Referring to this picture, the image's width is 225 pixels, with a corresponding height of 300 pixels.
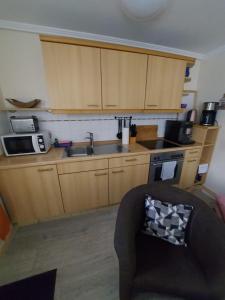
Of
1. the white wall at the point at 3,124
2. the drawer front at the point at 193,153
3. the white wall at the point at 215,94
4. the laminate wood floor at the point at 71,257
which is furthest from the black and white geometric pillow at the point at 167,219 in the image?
the white wall at the point at 3,124

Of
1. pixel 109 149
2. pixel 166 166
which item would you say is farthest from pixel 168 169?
pixel 109 149

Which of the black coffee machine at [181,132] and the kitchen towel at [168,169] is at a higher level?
the black coffee machine at [181,132]

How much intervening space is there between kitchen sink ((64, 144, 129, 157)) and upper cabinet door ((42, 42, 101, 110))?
0.57 metres

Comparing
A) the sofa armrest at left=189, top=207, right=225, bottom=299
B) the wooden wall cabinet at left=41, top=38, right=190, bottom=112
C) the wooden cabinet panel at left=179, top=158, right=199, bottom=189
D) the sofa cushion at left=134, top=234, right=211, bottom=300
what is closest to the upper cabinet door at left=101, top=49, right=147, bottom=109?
the wooden wall cabinet at left=41, top=38, right=190, bottom=112

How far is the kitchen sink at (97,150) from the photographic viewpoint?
1806 millimetres

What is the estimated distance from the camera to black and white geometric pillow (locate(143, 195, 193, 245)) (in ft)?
3.53

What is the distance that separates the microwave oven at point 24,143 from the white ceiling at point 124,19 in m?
1.22

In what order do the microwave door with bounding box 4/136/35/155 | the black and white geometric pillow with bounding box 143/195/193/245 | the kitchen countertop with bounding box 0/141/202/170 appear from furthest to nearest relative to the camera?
the microwave door with bounding box 4/136/35/155, the kitchen countertop with bounding box 0/141/202/170, the black and white geometric pillow with bounding box 143/195/193/245

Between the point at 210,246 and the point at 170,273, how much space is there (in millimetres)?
319

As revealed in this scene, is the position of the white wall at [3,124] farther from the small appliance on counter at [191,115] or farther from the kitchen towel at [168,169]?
the small appliance on counter at [191,115]

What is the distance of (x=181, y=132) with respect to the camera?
2123mm

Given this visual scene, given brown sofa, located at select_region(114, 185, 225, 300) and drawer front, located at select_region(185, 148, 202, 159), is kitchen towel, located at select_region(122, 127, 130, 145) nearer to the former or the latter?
drawer front, located at select_region(185, 148, 202, 159)

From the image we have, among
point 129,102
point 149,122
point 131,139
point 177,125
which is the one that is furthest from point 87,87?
point 177,125

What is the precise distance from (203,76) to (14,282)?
3696 mm
